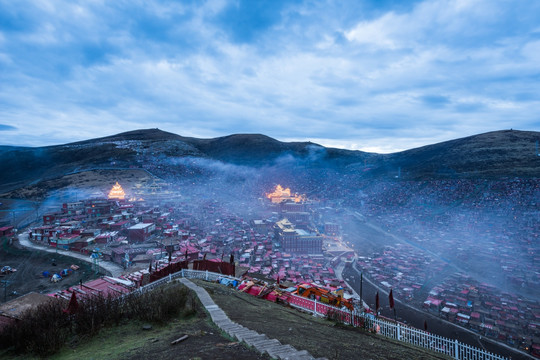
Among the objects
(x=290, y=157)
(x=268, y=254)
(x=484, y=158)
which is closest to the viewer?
(x=268, y=254)

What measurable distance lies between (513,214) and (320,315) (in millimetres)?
30868

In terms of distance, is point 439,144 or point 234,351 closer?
point 234,351

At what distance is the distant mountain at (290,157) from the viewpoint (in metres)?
45.7

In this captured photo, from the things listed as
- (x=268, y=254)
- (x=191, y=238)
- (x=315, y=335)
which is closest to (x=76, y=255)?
(x=191, y=238)

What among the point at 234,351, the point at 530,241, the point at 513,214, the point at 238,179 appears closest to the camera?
the point at 234,351

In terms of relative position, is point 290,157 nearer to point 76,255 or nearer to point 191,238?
point 191,238

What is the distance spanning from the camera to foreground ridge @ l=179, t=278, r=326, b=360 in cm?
331

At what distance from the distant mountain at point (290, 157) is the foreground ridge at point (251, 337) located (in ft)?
152

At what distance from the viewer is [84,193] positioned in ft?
120

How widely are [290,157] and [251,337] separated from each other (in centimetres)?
8195

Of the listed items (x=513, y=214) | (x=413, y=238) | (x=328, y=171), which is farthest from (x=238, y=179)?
(x=513, y=214)

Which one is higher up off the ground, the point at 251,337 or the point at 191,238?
the point at 251,337

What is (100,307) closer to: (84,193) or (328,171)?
(84,193)

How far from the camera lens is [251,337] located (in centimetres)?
400
